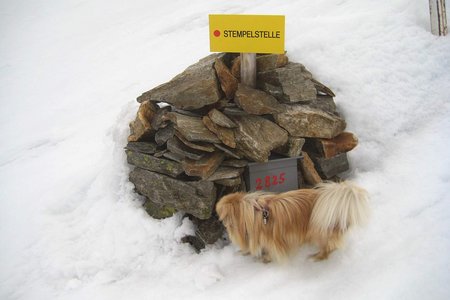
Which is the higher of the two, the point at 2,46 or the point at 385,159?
the point at 2,46

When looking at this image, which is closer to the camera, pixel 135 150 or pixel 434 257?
pixel 434 257

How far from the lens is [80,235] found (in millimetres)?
3676

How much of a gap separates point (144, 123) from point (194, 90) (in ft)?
2.51

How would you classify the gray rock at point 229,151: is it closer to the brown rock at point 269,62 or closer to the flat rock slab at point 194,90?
the flat rock slab at point 194,90

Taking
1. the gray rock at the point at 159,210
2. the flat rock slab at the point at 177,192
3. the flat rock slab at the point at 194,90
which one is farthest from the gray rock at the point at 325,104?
the gray rock at the point at 159,210

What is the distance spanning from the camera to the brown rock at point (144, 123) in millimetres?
3691

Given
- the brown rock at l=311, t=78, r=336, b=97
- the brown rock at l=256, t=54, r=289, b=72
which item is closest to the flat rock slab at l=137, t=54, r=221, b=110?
the brown rock at l=256, t=54, r=289, b=72

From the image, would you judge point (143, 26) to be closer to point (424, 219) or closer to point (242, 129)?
point (242, 129)

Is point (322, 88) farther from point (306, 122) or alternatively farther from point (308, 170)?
point (308, 170)

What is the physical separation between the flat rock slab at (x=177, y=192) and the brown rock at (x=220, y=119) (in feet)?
2.18

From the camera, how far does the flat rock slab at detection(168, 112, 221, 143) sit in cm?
322

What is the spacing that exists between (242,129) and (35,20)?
1160 cm

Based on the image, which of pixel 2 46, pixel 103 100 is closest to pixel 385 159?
pixel 103 100

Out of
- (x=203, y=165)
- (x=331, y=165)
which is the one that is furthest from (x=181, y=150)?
(x=331, y=165)
